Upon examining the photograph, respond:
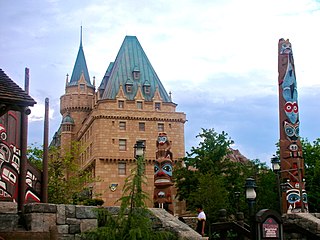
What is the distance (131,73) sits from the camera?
7269 cm

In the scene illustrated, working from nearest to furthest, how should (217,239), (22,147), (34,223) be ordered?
1. (34,223)
2. (22,147)
3. (217,239)

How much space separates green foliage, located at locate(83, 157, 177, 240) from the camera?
11.8 meters

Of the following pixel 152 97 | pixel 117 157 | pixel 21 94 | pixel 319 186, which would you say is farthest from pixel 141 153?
pixel 152 97

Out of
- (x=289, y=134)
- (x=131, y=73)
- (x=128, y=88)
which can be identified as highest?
(x=131, y=73)

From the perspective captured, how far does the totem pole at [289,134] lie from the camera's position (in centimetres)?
2534

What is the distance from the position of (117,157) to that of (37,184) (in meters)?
49.7

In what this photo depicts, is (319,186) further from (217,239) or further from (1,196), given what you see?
(1,196)

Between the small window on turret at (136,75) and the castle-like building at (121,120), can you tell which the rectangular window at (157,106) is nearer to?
the castle-like building at (121,120)

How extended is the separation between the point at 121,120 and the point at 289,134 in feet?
138

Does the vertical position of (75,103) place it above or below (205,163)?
above

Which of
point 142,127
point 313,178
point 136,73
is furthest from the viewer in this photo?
point 136,73

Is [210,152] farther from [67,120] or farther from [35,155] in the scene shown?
[67,120]

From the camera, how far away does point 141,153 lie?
57.8 feet

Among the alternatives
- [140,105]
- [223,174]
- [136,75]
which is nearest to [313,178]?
[223,174]
